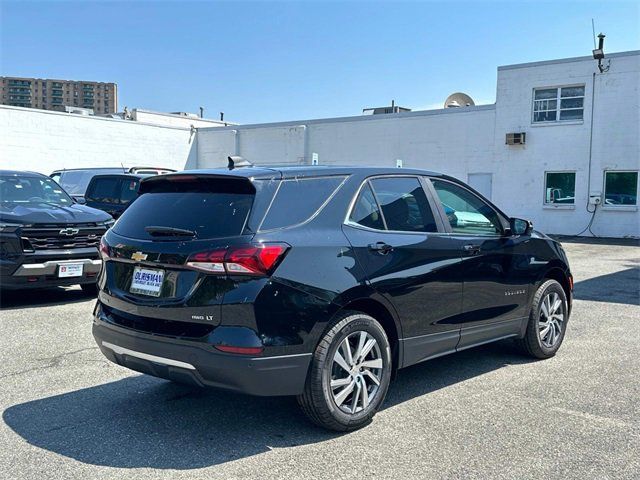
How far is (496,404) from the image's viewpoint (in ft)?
15.5

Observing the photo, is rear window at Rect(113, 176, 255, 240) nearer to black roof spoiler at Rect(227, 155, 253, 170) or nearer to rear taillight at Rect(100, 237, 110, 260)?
rear taillight at Rect(100, 237, 110, 260)

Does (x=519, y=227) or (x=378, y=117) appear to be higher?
(x=378, y=117)

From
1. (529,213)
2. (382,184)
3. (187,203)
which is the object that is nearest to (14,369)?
(187,203)

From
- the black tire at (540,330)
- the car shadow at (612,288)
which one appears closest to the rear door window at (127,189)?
the car shadow at (612,288)

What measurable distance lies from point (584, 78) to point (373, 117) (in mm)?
8985

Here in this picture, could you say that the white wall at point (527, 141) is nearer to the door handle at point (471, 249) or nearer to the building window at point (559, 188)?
the building window at point (559, 188)

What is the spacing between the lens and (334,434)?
414 centimetres

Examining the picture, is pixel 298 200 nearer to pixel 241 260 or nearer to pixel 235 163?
pixel 241 260

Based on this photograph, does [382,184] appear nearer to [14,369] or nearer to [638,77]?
[14,369]

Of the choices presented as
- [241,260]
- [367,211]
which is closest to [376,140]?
[367,211]

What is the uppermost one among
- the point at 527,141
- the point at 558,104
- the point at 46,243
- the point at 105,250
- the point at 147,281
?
the point at 558,104

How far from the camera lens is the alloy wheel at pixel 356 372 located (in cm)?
411

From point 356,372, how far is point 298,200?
124cm

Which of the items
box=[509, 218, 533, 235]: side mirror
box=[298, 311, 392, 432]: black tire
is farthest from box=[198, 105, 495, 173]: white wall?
box=[298, 311, 392, 432]: black tire
